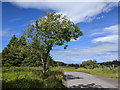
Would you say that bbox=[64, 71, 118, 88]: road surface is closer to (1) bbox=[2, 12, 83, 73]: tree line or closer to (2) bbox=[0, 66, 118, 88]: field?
(2) bbox=[0, 66, 118, 88]: field

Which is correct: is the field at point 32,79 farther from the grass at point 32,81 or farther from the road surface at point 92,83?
the road surface at point 92,83

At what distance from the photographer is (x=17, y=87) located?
Result: 875 cm

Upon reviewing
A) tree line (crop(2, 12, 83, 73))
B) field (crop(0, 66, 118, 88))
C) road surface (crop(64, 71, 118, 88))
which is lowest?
road surface (crop(64, 71, 118, 88))

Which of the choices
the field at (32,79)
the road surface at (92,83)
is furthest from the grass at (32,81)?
the road surface at (92,83)

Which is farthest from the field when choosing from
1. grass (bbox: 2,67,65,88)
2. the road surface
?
the road surface

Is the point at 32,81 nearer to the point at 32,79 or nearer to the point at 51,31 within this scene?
the point at 32,79

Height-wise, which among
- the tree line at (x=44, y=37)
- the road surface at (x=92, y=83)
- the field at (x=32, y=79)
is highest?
the tree line at (x=44, y=37)

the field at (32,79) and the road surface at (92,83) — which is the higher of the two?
the field at (32,79)

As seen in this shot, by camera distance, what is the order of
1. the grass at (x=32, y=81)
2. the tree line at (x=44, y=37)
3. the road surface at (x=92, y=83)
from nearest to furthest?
the grass at (x=32, y=81), the road surface at (x=92, y=83), the tree line at (x=44, y=37)

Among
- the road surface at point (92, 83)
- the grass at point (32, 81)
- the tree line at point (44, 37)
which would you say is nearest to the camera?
the grass at point (32, 81)

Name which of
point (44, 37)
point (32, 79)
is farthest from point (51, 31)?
point (32, 79)

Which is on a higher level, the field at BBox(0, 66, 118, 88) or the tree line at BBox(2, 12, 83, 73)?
the tree line at BBox(2, 12, 83, 73)

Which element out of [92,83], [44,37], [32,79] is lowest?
[92,83]

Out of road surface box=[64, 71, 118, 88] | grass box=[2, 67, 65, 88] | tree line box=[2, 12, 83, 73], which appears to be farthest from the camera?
tree line box=[2, 12, 83, 73]
